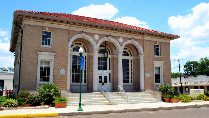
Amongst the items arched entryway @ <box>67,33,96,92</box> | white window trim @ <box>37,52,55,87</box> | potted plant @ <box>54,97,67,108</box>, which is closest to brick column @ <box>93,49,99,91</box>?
arched entryway @ <box>67,33,96,92</box>

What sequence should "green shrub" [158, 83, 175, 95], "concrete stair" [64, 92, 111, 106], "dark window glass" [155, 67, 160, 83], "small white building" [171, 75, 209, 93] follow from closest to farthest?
"concrete stair" [64, 92, 111, 106] < "green shrub" [158, 83, 175, 95] < "dark window glass" [155, 67, 160, 83] < "small white building" [171, 75, 209, 93]

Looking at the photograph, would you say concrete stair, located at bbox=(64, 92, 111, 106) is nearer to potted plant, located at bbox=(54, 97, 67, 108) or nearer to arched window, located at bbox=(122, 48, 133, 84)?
potted plant, located at bbox=(54, 97, 67, 108)

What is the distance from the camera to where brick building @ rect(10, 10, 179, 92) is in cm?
2455

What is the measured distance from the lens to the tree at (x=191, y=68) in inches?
4363

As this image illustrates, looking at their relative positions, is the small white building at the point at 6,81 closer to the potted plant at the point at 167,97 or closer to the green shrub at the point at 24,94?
the green shrub at the point at 24,94

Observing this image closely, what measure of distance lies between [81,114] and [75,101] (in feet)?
20.4

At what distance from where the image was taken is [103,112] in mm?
18328

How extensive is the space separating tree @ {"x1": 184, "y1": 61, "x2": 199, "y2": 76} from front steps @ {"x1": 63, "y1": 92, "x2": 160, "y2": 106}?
86905mm

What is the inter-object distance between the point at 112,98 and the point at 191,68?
314 ft

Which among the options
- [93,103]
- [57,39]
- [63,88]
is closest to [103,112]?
[93,103]

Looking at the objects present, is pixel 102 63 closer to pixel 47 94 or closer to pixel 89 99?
pixel 89 99

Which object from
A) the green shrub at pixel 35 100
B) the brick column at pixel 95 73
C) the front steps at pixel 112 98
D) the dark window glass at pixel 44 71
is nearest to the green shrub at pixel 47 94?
the green shrub at pixel 35 100

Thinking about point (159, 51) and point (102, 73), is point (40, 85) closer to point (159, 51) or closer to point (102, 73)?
point (102, 73)

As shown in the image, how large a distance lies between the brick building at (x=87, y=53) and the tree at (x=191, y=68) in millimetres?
82453
